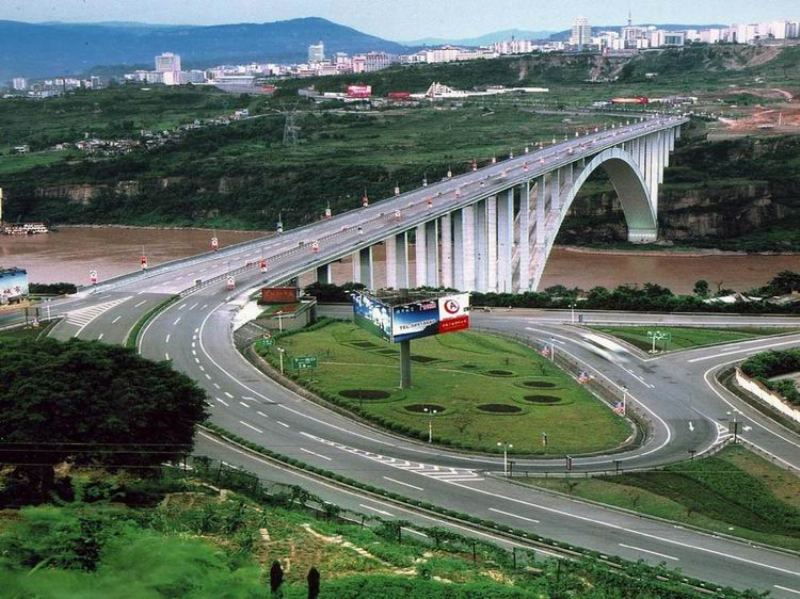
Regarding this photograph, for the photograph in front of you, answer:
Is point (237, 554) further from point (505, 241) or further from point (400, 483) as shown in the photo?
point (505, 241)

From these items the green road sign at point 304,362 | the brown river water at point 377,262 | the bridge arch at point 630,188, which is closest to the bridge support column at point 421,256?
the brown river water at point 377,262

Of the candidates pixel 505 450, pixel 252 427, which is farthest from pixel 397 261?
pixel 505 450

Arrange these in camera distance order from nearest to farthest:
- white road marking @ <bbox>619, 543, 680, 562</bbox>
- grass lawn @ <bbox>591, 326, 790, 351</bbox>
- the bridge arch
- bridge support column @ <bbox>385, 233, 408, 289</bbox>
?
1. white road marking @ <bbox>619, 543, 680, 562</bbox>
2. grass lawn @ <bbox>591, 326, 790, 351</bbox>
3. bridge support column @ <bbox>385, 233, 408, 289</bbox>
4. the bridge arch

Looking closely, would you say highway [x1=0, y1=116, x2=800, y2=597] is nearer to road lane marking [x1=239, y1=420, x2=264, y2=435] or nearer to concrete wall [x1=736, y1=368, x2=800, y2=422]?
road lane marking [x1=239, y1=420, x2=264, y2=435]

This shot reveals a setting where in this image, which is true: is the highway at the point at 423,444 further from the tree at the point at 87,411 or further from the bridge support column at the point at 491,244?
the tree at the point at 87,411

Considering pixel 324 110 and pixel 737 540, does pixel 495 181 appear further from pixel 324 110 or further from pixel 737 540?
pixel 324 110

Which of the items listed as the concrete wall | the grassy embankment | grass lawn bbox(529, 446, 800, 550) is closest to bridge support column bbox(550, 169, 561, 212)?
the concrete wall
